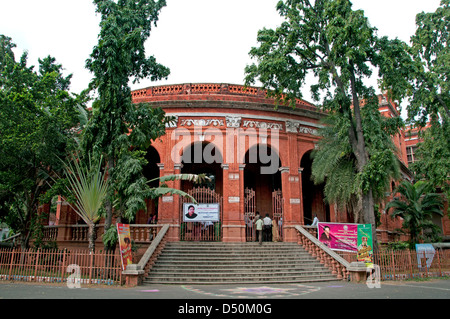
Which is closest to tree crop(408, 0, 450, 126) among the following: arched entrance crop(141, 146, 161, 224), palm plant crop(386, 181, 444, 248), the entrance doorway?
palm plant crop(386, 181, 444, 248)

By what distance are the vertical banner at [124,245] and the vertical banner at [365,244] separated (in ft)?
26.8

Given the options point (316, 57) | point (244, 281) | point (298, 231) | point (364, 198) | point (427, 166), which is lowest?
point (244, 281)

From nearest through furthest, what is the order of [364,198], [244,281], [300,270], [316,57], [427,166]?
[244,281]
[300,270]
[364,198]
[316,57]
[427,166]

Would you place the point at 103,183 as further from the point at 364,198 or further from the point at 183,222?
the point at 364,198

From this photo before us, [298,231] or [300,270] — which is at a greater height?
[298,231]

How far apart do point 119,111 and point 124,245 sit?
496 centimetres

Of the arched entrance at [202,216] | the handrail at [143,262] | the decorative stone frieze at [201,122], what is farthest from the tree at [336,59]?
the handrail at [143,262]

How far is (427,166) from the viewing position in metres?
17.4

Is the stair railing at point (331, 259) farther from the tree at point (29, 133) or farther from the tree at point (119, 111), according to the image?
the tree at point (29, 133)

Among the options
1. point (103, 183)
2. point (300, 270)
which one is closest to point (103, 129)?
point (103, 183)

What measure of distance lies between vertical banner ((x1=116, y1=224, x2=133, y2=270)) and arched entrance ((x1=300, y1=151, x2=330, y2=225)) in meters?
13.4

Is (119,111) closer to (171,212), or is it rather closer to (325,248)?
(171,212)
